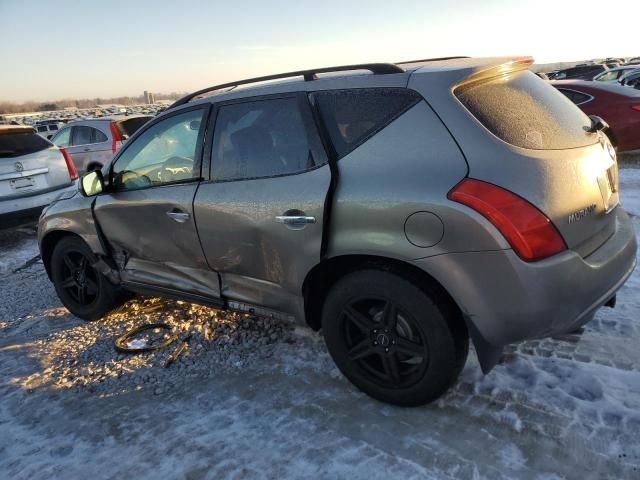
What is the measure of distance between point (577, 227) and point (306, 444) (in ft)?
5.57

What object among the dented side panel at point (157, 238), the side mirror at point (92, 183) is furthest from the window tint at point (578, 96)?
the side mirror at point (92, 183)

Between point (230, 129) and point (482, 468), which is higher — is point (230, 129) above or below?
above

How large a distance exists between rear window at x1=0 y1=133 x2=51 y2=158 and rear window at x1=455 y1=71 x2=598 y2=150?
640cm

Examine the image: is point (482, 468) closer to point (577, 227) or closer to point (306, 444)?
point (306, 444)

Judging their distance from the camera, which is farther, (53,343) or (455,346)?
(53,343)

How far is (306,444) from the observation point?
8.17 feet

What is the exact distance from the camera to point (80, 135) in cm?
1069

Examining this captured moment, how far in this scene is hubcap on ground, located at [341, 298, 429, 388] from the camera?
2500 mm

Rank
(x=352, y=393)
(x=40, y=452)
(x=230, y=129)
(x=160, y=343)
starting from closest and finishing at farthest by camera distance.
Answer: (x=40, y=452), (x=352, y=393), (x=230, y=129), (x=160, y=343)

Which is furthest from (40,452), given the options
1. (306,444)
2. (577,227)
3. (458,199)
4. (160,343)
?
(577,227)

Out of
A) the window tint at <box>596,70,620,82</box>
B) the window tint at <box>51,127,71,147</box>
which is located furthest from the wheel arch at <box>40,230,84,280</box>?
the window tint at <box>596,70,620,82</box>

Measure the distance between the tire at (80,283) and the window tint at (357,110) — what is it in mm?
2465

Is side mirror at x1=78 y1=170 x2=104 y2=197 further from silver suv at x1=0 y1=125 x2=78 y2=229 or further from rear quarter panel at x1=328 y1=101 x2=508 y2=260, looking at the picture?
silver suv at x1=0 y1=125 x2=78 y2=229

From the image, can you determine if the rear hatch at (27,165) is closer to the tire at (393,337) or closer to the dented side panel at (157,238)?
the dented side panel at (157,238)
